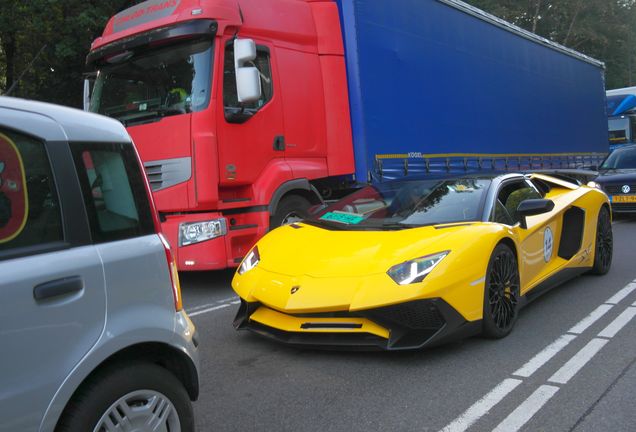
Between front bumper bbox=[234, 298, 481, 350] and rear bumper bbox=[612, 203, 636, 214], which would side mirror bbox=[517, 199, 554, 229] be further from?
rear bumper bbox=[612, 203, 636, 214]

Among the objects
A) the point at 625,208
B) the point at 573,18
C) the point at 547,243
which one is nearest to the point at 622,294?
the point at 547,243

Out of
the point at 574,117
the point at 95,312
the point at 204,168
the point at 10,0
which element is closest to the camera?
the point at 95,312

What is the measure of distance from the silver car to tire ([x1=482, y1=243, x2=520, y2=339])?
2.56 m

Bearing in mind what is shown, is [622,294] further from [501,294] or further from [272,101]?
[272,101]

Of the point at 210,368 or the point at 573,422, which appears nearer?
the point at 573,422

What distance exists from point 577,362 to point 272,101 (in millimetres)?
4506

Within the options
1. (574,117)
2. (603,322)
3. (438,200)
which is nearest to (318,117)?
(438,200)

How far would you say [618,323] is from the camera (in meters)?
5.09

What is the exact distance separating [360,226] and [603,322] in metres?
2.22

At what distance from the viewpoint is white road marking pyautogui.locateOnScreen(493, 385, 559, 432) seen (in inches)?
125

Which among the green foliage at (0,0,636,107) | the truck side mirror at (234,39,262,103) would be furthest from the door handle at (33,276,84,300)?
the green foliage at (0,0,636,107)

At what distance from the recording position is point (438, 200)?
5.20 metres

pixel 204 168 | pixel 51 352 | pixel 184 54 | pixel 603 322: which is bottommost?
pixel 603 322

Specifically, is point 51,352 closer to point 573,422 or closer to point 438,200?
point 573,422
